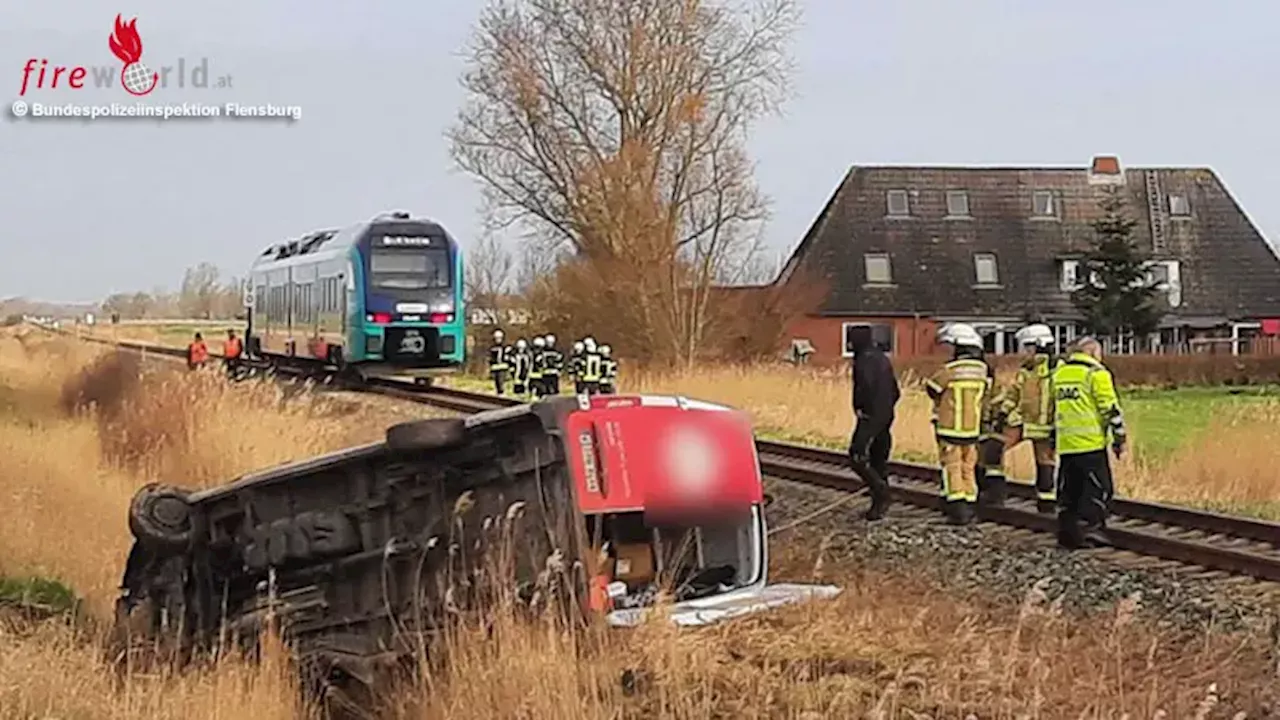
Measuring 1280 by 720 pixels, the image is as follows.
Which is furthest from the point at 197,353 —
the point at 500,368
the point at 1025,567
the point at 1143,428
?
the point at 1025,567

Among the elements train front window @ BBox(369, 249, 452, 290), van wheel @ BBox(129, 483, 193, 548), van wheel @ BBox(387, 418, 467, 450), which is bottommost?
van wheel @ BBox(129, 483, 193, 548)

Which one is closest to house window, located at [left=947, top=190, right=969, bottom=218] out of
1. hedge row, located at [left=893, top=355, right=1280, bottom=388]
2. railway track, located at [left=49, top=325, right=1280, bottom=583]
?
hedge row, located at [left=893, top=355, right=1280, bottom=388]

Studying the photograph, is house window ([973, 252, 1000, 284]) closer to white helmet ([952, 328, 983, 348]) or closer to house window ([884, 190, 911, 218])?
house window ([884, 190, 911, 218])

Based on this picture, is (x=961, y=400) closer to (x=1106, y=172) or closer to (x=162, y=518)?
(x=162, y=518)

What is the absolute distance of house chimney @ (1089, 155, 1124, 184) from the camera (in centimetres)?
5575

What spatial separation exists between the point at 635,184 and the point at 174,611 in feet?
85.7

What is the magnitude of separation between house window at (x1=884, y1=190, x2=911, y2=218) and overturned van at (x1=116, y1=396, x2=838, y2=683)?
45.0 meters

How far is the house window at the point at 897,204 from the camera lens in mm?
53188

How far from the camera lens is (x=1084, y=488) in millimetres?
10953

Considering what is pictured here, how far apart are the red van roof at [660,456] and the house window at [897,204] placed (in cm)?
4550

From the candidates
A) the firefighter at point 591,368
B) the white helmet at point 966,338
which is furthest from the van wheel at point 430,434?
the firefighter at point 591,368

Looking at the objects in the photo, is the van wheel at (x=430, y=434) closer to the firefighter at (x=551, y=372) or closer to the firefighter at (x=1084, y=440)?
the firefighter at (x=1084, y=440)

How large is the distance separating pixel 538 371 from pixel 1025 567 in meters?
16.3

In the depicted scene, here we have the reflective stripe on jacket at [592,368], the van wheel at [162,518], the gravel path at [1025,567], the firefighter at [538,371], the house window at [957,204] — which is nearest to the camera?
the gravel path at [1025,567]
